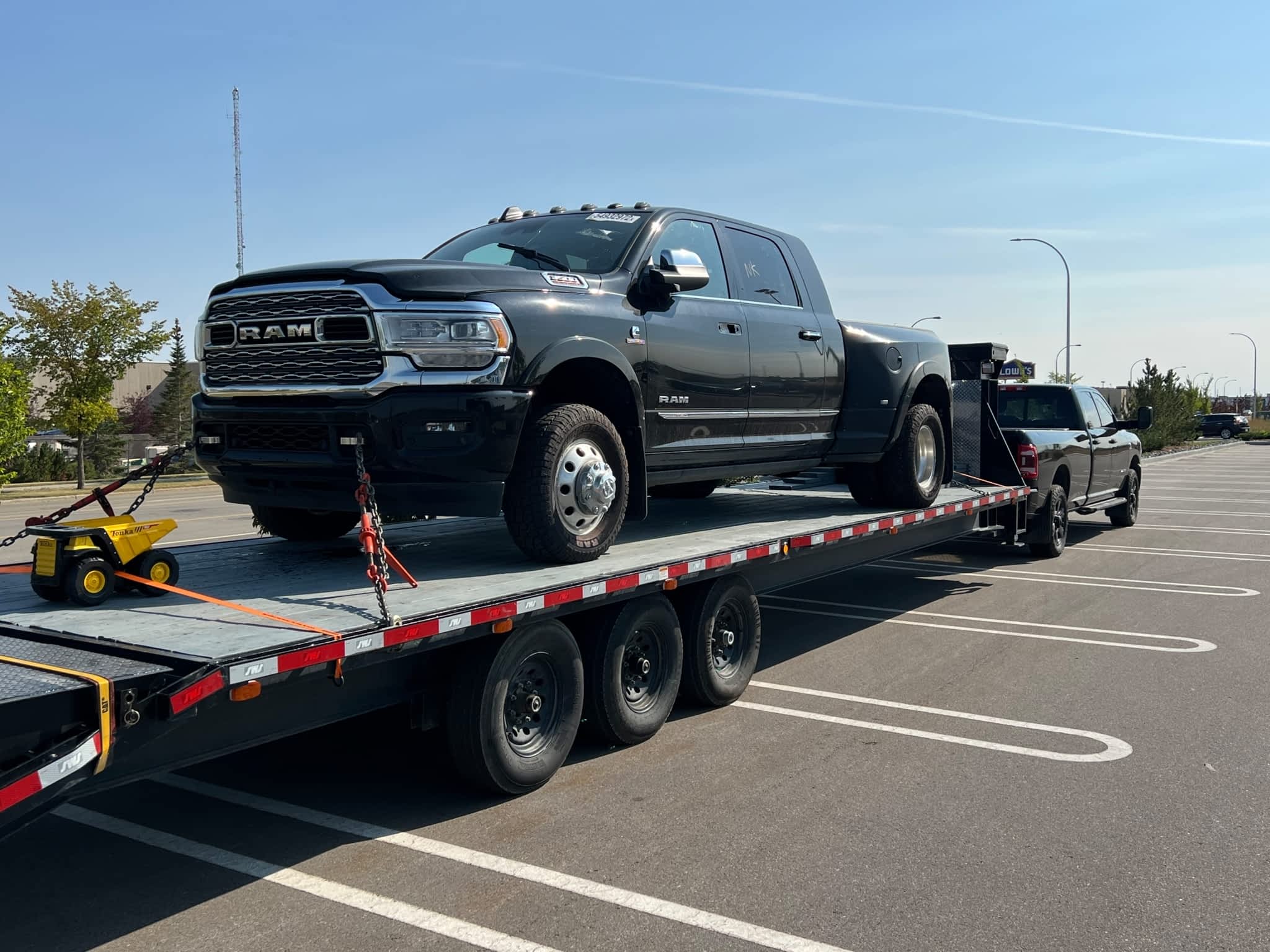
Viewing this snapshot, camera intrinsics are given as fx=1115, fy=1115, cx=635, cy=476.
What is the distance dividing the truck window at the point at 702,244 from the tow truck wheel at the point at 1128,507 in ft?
34.7

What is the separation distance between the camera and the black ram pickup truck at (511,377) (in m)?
4.75

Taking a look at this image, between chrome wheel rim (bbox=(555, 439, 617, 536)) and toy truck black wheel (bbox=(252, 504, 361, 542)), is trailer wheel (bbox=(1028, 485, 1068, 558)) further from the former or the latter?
toy truck black wheel (bbox=(252, 504, 361, 542))

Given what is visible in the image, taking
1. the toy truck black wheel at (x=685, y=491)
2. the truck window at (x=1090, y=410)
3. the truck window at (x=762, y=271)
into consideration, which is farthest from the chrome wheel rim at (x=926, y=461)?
the truck window at (x=1090, y=410)

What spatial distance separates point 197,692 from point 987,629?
21.7ft

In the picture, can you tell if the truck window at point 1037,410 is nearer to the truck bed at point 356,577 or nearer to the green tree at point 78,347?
the truck bed at point 356,577

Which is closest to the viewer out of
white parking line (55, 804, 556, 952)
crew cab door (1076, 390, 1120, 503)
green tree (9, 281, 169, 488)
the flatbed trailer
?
the flatbed trailer

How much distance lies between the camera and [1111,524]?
52.3ft

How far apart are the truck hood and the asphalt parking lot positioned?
2.16m

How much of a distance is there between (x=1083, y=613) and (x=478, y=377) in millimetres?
6294

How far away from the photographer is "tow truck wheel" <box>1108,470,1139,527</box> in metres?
15.4

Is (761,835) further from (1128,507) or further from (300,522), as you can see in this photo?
(1128,507)

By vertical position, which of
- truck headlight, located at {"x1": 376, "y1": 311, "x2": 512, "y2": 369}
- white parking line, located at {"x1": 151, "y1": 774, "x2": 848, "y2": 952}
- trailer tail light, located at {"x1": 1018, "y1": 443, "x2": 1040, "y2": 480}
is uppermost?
truck headlight, located at {"x1": 376, "y1": 311, "x2": 512, "y2": 369}

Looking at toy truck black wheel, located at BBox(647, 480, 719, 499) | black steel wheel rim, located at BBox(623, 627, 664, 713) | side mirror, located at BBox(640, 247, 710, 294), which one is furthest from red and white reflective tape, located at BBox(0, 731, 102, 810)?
toy truck black wheel, located at BBox(647, 480, 719, 499)

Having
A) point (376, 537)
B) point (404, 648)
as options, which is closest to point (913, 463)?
point (376, 537)
